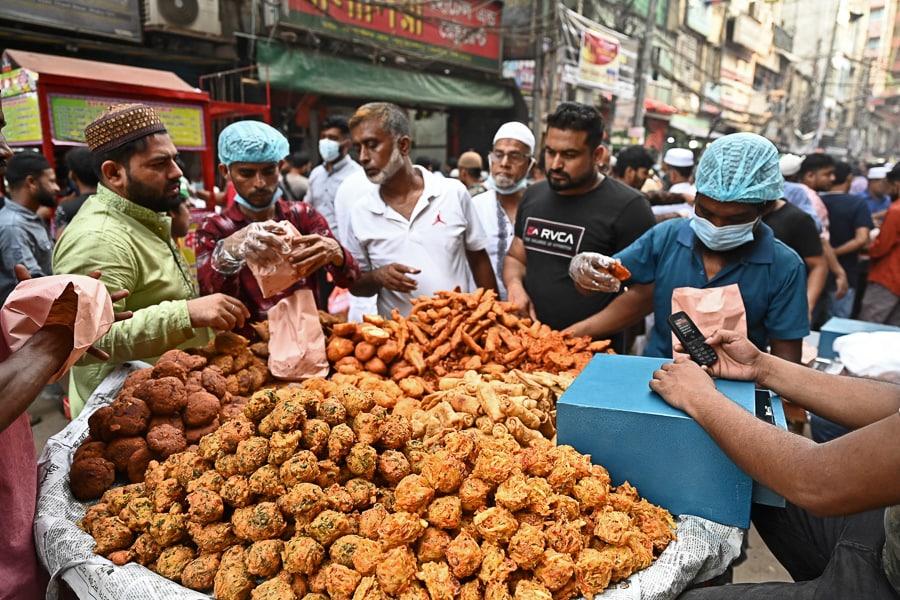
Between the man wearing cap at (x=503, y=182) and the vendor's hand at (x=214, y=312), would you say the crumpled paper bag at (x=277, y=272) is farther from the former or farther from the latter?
the man wearing cap at (x=503, y=182)

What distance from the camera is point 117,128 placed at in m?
2.05

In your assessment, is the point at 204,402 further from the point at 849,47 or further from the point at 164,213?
the point at 849,47

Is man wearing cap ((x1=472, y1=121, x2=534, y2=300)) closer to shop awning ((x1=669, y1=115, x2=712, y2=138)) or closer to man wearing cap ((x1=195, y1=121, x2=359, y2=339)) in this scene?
man wearing cap ((x1=195, y1=121, x2=359, y2=339))

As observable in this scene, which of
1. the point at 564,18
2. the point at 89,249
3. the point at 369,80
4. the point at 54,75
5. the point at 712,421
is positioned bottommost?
the point at 712,421

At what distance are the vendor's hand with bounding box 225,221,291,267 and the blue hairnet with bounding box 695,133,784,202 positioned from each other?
165 centimetres

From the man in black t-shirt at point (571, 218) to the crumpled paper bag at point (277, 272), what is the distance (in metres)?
1.29

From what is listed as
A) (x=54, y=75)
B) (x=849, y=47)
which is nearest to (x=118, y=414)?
(x=54, y=75)

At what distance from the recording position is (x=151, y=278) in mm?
2137

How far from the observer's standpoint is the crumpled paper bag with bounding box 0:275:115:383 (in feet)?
4.14

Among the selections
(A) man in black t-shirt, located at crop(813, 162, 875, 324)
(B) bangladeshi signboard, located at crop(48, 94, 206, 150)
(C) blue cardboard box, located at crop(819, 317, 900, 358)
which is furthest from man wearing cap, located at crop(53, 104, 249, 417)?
(A) man in black t-shirt, located at crop(813, 162, 875, 324)

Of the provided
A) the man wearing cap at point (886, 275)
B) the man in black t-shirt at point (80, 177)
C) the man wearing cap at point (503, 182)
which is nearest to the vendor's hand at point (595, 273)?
the man wearing cap at point (503, 182)

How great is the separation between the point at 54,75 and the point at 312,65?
5.75 meters

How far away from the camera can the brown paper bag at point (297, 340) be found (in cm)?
208

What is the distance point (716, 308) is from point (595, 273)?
1.83 ft
